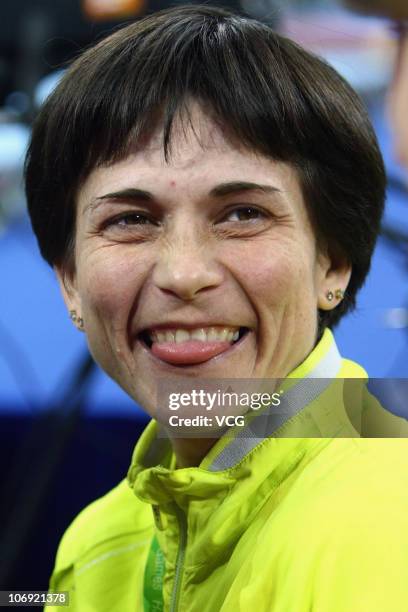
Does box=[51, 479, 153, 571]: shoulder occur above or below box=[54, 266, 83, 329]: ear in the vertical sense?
below

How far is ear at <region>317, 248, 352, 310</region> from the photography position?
1.13 m

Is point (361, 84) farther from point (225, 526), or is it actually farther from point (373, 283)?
point (225, 526)

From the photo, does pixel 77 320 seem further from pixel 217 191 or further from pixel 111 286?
pixel 217 191

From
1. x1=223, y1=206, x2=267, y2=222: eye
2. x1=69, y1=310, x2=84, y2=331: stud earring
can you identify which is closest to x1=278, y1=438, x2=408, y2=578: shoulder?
x1=223, y1=206, x2=267, y2=222: eye

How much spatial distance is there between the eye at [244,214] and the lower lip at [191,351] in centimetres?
13

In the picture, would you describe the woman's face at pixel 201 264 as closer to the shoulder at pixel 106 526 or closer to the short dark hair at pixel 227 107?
the short dark hair at pixel 227 107

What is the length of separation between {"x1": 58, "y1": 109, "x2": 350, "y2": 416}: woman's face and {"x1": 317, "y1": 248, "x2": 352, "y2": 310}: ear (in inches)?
1.2

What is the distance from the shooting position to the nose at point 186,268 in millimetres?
984

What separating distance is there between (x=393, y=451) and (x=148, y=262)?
0.32 meters

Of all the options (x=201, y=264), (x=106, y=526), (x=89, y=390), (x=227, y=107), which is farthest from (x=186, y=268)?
(x=89, y=390)

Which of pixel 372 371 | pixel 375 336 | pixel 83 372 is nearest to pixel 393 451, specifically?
pixel 372 371

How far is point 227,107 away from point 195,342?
0.25m

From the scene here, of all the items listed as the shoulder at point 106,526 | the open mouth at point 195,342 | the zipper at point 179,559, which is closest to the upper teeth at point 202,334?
the open mouth at point 195,342

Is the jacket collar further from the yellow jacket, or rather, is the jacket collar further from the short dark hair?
the short dark hair
